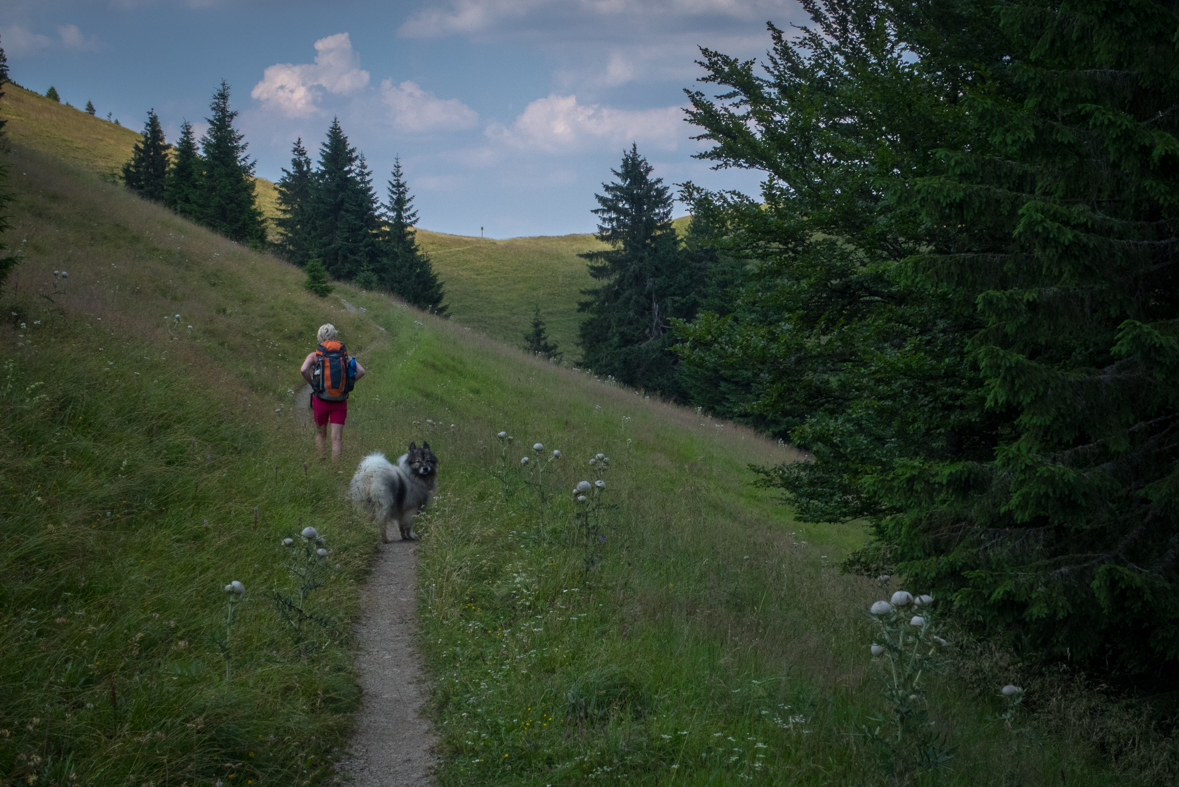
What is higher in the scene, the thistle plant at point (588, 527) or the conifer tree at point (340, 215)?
the conifer tree at point (340, 215)

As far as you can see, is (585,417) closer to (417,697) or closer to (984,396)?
(984,396)

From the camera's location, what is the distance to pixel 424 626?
19.3ft

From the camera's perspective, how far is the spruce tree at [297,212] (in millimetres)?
46000

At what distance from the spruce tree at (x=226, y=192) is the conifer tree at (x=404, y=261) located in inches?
322

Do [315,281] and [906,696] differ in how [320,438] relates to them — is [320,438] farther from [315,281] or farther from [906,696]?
[315,281]

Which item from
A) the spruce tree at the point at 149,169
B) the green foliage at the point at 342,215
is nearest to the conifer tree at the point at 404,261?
the green foliage at the point at 342,215

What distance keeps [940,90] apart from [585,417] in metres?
13.2

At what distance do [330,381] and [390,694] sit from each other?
18.8 feet

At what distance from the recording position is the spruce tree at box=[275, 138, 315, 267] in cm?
4600

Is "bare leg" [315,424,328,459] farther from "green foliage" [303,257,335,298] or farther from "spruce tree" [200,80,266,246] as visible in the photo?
"spruce tree" [200,80,266,246]

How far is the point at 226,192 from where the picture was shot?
3772 cm

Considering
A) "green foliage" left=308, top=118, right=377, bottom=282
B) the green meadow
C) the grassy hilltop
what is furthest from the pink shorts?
the grassy hilltop

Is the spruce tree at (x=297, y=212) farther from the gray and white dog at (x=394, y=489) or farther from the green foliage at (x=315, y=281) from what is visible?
the gray and white dog at (x=394, y=489)

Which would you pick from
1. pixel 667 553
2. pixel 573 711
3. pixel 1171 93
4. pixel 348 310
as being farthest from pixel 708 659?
pixel 348 310
